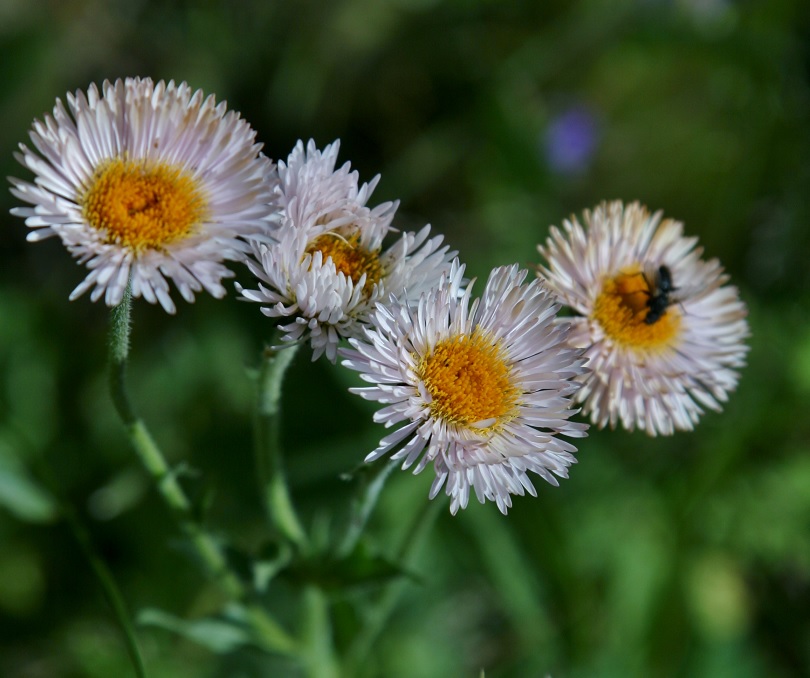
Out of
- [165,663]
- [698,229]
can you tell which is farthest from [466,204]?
[165,663]

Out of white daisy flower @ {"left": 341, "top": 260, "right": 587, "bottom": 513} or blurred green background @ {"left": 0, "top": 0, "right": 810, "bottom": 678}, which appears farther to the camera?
blurred green background @ {"left": 0, "top": 0, "right": 810, "bottom": 678}

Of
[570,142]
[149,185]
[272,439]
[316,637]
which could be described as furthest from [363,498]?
[570,142]

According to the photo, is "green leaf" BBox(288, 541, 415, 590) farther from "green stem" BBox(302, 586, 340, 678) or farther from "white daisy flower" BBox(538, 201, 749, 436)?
"white daisy flower" BBox(538, 201, 749, 436)

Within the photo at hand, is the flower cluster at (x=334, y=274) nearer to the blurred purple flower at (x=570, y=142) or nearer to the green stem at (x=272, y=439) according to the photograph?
the green stem at (x=272, y=439)

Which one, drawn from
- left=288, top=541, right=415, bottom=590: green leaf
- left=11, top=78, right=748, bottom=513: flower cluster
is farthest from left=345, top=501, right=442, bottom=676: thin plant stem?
left=11, top=78, right=748, bottom=513: flower cluster

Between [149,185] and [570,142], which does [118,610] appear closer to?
[149,185]

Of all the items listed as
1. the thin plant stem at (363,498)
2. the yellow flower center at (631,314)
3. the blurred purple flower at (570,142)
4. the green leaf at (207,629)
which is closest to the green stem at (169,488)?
the green leaf at (207,629)
